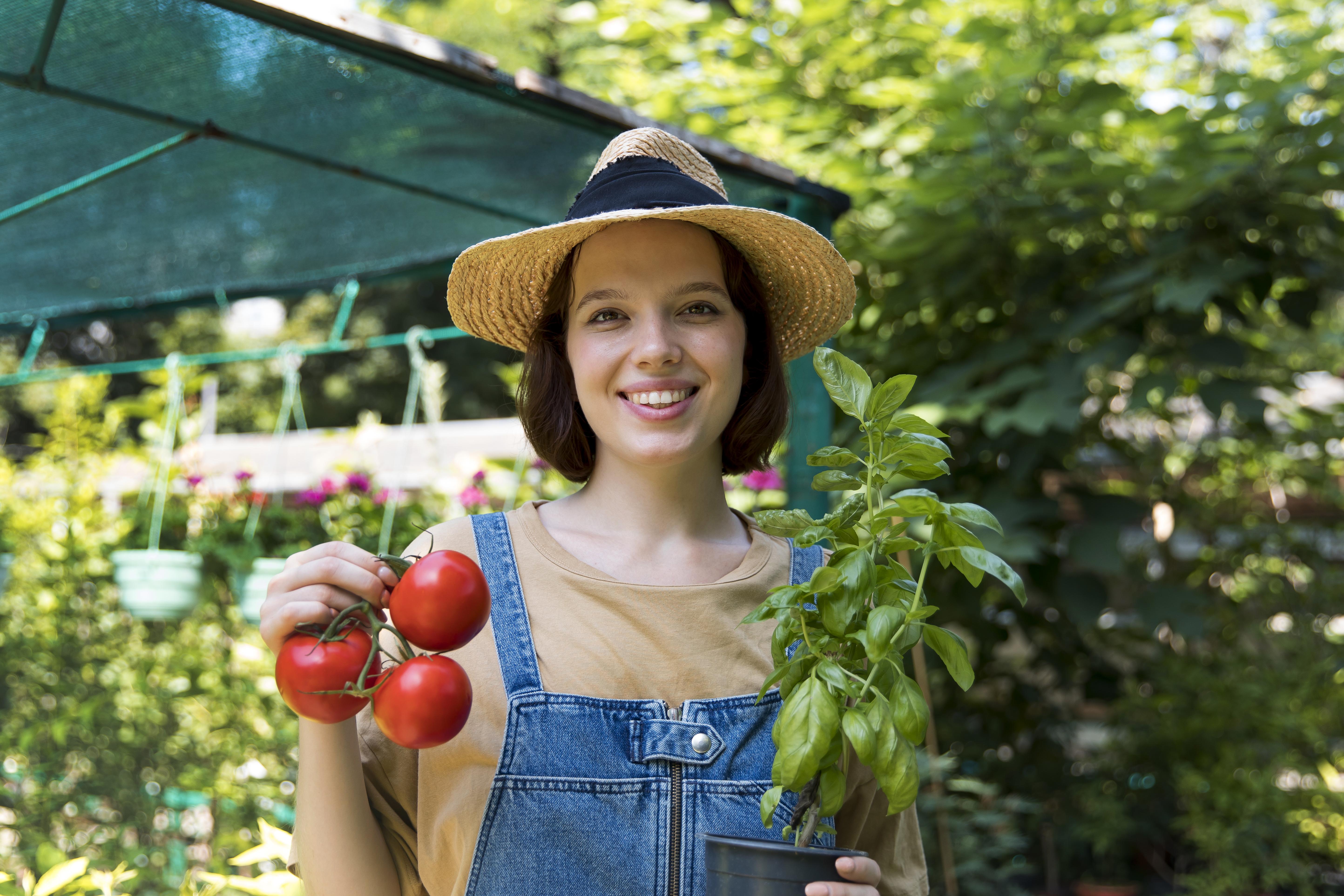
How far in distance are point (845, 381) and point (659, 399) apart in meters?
0.25

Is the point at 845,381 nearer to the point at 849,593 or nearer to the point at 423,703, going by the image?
the point at 849,593

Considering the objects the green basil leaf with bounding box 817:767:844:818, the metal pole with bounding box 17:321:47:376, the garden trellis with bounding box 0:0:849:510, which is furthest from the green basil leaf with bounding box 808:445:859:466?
the metal pole with bounding box 17:321:47:376

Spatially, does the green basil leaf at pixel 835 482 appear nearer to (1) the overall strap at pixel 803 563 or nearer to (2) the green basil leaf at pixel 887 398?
(2) the green basil leaf at pixel 887 398

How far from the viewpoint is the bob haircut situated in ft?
5.15

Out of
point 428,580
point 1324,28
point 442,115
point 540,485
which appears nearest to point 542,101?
point 442,115

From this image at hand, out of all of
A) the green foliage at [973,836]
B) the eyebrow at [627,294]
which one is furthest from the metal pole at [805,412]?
the eyebrow at [627,294]

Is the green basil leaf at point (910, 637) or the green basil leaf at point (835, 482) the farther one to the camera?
the green basil leaf at point (835, 482)

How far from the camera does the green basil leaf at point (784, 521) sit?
48.1 inches

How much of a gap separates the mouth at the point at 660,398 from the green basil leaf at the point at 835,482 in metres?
0.22

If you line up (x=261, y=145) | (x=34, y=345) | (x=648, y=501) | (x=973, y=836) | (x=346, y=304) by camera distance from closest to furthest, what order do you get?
(x=648, y=501), (x=261, y=145), (x=973, y=836), (x=346, y=304), (x=34, y=345)

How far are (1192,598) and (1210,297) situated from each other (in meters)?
0.94

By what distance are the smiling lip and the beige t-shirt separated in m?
0.22

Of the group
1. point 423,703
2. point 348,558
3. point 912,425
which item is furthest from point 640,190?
point 423,703

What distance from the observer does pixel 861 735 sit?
1.00 meters
